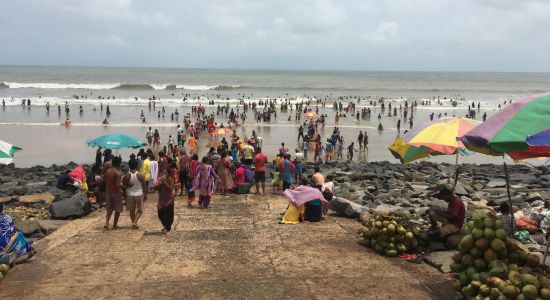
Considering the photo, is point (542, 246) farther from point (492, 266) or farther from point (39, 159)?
point (39, 159)

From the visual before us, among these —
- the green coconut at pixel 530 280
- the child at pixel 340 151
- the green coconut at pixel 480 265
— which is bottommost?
the child at pixel 340 151

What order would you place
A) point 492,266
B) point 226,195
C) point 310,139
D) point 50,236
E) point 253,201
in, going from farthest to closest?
point 310,139 < point 226,195 < point 253,201 < point 50,236 < point 492,266

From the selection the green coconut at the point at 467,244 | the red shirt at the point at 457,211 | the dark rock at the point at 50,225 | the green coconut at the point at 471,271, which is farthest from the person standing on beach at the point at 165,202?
the green coconut at the point at 471,271

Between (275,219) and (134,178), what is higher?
(134,178)

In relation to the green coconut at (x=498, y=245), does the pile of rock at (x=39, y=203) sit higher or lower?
lower

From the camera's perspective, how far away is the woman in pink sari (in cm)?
1090

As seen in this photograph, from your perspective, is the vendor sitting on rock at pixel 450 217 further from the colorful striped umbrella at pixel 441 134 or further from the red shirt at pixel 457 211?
the colorful striped umbrella at pixel 441 134

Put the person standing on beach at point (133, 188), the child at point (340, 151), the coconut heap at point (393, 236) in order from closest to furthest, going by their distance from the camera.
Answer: the coconut heap at point (393, 236), the person standing on beach at point (133, 188), the child at point (340, 151)

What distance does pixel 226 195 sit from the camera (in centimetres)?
1279

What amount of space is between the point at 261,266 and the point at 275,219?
2920 millimetres

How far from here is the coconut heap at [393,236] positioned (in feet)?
24.3

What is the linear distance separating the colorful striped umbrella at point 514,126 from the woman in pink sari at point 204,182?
6.62 metres

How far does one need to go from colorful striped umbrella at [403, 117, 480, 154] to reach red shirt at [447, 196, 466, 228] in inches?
33.4

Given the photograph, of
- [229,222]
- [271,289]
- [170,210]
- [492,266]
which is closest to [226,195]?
[229,222]
